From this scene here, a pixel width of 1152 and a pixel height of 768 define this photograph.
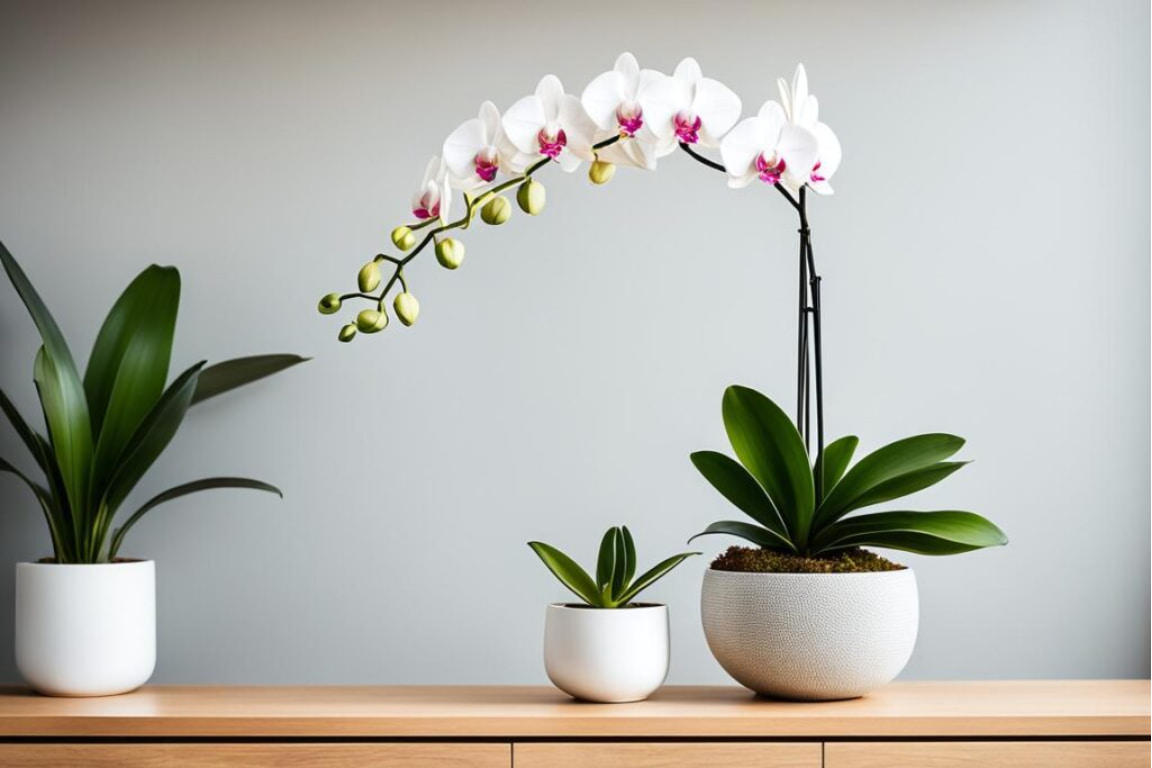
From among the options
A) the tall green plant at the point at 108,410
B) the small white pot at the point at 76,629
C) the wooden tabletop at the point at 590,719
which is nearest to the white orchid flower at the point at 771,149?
the wooden tabletop at the point at 590,719

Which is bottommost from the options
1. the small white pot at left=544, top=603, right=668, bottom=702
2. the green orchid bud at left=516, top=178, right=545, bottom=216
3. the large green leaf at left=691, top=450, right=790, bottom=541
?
the small white pot at left=544, top=603, right=668, bottom=702

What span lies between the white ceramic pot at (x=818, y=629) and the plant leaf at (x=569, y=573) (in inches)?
5.9

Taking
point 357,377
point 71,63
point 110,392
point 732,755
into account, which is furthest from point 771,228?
point 71,63

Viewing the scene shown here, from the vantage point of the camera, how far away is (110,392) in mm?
1389

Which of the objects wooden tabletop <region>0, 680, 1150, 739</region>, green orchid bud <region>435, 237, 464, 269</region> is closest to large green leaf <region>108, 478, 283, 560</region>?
wooden tabletop <region>0, 680, 1150, 739</region>

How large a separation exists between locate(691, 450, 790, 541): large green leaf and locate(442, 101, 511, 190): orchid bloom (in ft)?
1.30

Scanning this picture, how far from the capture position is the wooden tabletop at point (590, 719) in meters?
1.15

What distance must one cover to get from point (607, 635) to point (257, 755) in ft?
1.26

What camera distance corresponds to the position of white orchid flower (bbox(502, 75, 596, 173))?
3.68 ft

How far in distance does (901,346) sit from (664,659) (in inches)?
22.6

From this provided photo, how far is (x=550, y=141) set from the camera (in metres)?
1.13

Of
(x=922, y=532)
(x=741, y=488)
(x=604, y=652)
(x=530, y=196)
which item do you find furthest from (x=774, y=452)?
(x=530, y=196)

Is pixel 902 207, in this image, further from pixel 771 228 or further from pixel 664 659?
pixel 664 659

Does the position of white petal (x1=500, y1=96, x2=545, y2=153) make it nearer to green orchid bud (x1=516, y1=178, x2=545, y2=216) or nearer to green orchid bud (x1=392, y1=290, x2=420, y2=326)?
green orchid bud (x1=516, y1=178, x2=545, y2=216)
